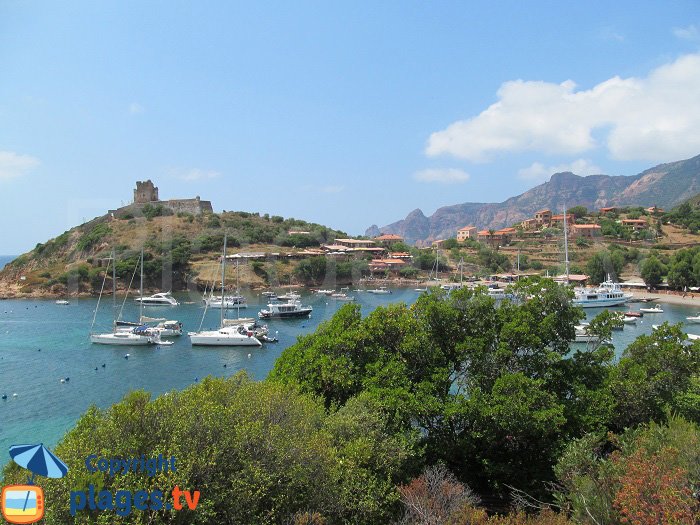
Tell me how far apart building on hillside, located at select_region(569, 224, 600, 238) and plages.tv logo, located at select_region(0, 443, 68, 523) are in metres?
93.3

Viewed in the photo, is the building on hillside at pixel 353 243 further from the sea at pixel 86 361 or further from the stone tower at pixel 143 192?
the sea at pixel 86 361

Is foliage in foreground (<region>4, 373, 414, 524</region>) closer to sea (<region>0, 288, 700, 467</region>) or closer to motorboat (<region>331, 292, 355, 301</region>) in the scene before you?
sea (<region>0, 288, 700, 467</region>)

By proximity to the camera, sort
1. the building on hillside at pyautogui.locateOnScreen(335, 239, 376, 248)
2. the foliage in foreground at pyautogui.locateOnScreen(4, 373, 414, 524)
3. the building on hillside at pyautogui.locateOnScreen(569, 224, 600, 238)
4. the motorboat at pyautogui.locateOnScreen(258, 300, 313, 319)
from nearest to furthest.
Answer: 1. the foliage in foreground at pyautogui.locateOnScreen(4, 373, 414, 524)
2. the motorboat at pyautogui.locateOnScreen(258, 300, 313, 319)
3. the building on hillside at pyautogui.locateOnScreen(569, 224, 600, 238)
4. the building on hillside at pyautogui.locateOnScreen(335, 239, 376, 248)

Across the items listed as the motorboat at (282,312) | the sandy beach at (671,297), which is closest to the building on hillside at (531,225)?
the sandy beach at (671,297)

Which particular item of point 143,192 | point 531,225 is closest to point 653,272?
point 531,225

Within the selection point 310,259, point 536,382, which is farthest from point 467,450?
point 310,259

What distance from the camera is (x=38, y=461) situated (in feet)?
22.1

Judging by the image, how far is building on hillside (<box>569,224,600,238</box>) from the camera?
88.1 m

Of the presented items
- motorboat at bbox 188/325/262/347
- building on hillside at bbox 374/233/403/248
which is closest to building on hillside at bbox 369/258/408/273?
building on hillside at bbox 374/233/403/248

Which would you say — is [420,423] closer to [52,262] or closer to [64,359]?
[64,359]

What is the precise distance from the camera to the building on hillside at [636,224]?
3540 inches

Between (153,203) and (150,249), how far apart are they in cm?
2531

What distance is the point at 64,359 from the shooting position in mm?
32000

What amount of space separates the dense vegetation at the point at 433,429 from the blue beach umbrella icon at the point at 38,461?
241 millimetres
